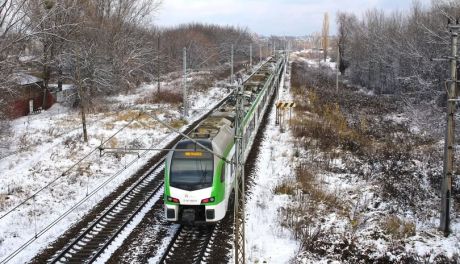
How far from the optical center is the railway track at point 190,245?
1196 cm

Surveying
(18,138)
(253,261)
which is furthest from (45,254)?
(18,138)

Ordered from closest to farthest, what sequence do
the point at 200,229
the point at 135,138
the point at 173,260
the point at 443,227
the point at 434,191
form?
the point at 173,260 → the point at 443,227 → the point at 200,229 → the point at 434,191 → the point at 135,138

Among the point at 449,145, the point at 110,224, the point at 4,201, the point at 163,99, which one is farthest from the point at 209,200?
the point at 163,99

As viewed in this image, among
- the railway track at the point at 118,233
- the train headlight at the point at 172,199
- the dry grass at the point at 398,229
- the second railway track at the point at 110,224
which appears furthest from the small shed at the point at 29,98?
the dry grass at the point at 398,229

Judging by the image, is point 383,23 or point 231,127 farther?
point 383,23

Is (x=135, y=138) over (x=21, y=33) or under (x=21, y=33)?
under

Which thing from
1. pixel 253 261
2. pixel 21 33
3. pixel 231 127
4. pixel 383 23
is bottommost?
pixel 253 261

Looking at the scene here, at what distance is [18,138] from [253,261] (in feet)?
67.8

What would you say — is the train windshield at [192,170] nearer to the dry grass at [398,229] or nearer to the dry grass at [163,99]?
the dry grass at [398,229]

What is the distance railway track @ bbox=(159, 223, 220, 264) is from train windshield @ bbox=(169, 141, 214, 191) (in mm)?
1520

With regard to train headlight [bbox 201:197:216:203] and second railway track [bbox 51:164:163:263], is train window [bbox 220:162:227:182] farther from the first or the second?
second railway track [bbox 51:164:163:263]

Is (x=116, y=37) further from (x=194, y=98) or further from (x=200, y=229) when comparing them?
(x=200, y=229)

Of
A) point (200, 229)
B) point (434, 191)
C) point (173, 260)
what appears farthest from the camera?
point (434, 191)

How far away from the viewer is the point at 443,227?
42.1 feet
